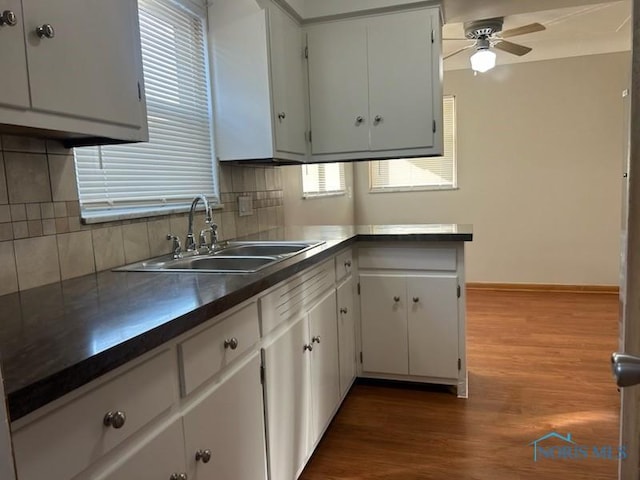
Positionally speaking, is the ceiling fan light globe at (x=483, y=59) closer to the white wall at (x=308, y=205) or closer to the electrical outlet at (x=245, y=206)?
the white wall at (x=308, y=205)

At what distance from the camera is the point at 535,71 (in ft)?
15.3

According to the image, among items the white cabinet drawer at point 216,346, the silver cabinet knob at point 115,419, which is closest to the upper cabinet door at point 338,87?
the white cabinet drawer at point 216,346

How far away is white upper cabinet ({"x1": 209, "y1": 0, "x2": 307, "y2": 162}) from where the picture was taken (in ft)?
7.66

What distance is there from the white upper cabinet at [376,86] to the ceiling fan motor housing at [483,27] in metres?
0.85

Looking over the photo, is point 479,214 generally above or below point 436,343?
above

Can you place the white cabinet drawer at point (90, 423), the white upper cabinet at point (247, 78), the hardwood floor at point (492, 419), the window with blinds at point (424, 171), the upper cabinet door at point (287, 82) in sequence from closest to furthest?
the white cabinet drawer at point (90, 423) → the hardwood floor at point (492, 419) → the white upper cabinet at point (247, 78) → the upper cabinet door at point (287, 82) → the window with blinds at point (424, 171)

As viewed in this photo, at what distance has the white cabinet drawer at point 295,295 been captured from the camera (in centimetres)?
153

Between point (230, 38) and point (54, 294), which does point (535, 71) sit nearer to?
point (230, 38)

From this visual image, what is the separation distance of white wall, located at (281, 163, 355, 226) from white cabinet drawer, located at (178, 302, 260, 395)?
1858mm

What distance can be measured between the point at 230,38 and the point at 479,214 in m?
3.49

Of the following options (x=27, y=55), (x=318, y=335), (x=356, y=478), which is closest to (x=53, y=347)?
(x=27, y=55)

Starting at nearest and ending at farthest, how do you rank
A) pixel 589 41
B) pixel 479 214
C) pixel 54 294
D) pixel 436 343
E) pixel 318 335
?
pixel 54 294 < pixel 318 335 < pixel 436 343 < pixel 589 41 < pixel 479 214

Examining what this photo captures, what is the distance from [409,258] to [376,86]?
1.06 metres

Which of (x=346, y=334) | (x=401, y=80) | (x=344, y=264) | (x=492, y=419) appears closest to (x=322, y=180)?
(x=401, y=80)
